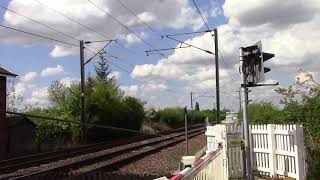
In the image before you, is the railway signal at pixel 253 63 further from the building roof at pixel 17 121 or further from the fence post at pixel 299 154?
the building roof at pixel 17 121

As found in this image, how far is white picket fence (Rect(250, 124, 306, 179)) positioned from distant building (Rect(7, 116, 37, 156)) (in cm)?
2163

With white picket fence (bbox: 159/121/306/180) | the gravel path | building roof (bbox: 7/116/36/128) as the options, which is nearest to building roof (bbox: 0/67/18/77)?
building roof (bbox: 7/116/36/128)

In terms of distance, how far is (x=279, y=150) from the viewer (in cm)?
1543

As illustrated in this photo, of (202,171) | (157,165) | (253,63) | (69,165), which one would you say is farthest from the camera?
(157,165)

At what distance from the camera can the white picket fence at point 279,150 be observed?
48.2ft

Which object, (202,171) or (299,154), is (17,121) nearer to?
(299,154)

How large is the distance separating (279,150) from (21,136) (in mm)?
24790

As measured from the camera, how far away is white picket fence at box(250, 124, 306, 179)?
48.2 ft

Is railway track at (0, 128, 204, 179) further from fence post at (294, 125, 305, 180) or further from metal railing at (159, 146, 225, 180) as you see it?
fence post at (294, 125, 305, 180)

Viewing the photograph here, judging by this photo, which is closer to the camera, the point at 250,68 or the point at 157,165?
the point at 250,68

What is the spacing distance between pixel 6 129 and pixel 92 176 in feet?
77.7

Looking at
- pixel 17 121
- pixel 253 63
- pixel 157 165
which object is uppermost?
pixel 253 63

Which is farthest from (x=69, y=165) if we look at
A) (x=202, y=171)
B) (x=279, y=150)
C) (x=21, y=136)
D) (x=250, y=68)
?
(x=21, y=136)

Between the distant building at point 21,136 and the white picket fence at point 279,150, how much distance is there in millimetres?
21628
